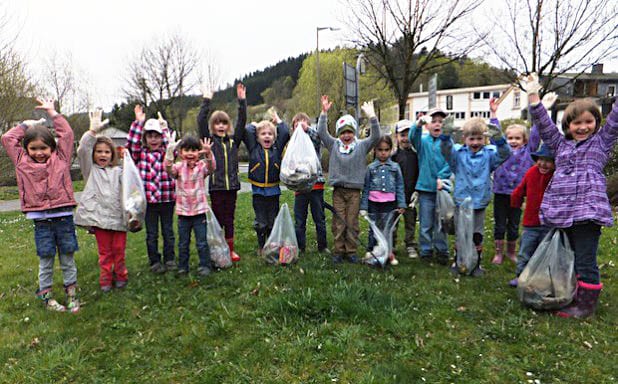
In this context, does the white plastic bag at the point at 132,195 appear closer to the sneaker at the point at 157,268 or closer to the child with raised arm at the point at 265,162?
the sneaker at the point at 157,268

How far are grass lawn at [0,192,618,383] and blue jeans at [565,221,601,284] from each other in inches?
15.2

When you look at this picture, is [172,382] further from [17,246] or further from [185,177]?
[17,246]

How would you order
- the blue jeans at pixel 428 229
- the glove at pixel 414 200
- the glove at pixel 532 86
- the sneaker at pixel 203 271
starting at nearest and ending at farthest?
the glove at pixel 532 86, the sneaker at pixel 203 271, the blue jeans at pixel 428 229, the glove at pixel 414 200

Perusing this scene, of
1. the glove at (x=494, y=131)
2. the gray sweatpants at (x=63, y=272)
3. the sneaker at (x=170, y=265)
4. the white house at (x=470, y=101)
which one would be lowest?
the sneaker at (x=170, y=265)

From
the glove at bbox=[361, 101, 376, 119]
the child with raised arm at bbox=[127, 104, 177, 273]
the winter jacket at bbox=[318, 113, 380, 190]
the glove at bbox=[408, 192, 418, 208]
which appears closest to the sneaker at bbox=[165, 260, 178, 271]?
the child with raised arm at bbox=[127, 104, 177, 273]

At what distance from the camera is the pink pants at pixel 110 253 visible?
13.2ft

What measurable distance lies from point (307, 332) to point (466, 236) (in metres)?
2.23

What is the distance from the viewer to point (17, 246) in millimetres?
6316

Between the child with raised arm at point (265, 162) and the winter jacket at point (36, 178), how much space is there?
1.97 meters

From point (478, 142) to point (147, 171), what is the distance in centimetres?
379

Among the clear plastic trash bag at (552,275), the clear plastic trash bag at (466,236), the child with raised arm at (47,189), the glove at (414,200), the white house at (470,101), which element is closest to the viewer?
the clear plastic trash bag at (552,275)

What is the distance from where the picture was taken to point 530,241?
3.88 m

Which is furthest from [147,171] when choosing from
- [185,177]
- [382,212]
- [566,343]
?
[566,343]

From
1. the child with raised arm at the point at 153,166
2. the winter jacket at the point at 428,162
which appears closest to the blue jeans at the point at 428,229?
the winter jacket at the point at 428,162
